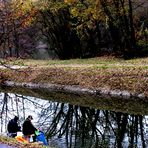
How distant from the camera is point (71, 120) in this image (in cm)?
2452

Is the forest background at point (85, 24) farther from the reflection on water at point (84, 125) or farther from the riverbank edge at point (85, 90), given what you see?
the reflection on water at point (84, 125)

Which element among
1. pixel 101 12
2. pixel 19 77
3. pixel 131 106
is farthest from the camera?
pixel 101 12

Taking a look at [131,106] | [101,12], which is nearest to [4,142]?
[131,106]

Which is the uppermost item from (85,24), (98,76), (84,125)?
(85,24)

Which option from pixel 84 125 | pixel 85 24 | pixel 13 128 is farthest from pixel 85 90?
pixel 85 24

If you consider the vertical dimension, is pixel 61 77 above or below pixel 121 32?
below

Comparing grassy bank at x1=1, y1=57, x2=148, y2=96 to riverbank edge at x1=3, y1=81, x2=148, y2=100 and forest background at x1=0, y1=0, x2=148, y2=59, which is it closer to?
riverbank edge at x1=3, y1=81, x2=148, y2=100

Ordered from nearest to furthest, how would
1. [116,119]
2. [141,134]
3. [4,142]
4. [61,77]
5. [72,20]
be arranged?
[4,142] < [141,134] < [116,119] < [61,77] < [72,20]

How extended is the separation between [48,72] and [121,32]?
13243 mm

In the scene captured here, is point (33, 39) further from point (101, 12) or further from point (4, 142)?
point (4, 142)

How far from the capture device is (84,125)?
22.9 m

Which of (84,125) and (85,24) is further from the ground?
(85,24)

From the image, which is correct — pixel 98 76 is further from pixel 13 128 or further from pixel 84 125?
pixel 13 128

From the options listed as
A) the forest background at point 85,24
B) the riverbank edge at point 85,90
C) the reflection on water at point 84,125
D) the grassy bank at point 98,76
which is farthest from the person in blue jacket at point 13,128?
the forest background at point 85,24
